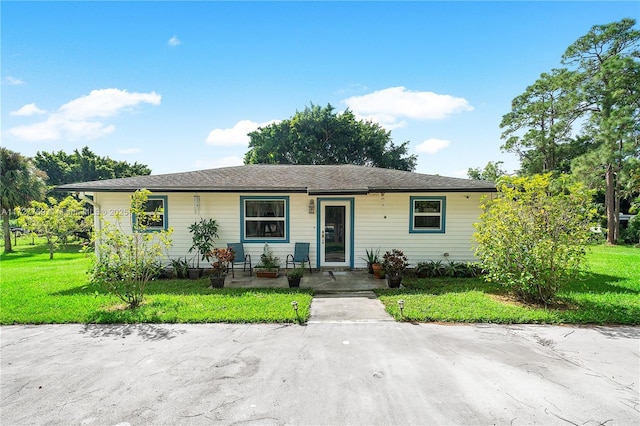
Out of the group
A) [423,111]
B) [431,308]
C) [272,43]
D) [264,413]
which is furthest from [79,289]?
[423,111]

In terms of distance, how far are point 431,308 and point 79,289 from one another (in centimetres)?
848

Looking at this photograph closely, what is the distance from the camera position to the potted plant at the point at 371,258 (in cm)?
876

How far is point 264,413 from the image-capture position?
284 cm

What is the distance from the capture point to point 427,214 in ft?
30.5

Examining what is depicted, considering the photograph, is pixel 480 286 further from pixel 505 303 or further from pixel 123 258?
pixel 123 258

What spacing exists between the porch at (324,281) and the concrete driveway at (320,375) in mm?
2419

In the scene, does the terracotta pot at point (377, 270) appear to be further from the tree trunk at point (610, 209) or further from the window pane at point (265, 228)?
the tree trunk at point (610, 209)

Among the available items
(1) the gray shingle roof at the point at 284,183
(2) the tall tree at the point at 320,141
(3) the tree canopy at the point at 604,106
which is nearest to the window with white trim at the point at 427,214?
(1) the gray shingle roof at the point at 284,183

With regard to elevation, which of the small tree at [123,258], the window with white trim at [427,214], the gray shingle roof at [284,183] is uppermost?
the gray shingle roof at [284,183]

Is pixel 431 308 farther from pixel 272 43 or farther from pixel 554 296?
pixel 272 43

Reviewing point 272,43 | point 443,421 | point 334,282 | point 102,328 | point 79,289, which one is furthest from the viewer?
point 272,43

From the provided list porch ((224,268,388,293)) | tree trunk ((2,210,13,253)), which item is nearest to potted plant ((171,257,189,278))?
porch ((224,268,388,293))

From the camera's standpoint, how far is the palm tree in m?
17.4

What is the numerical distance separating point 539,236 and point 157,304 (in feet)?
25.7
